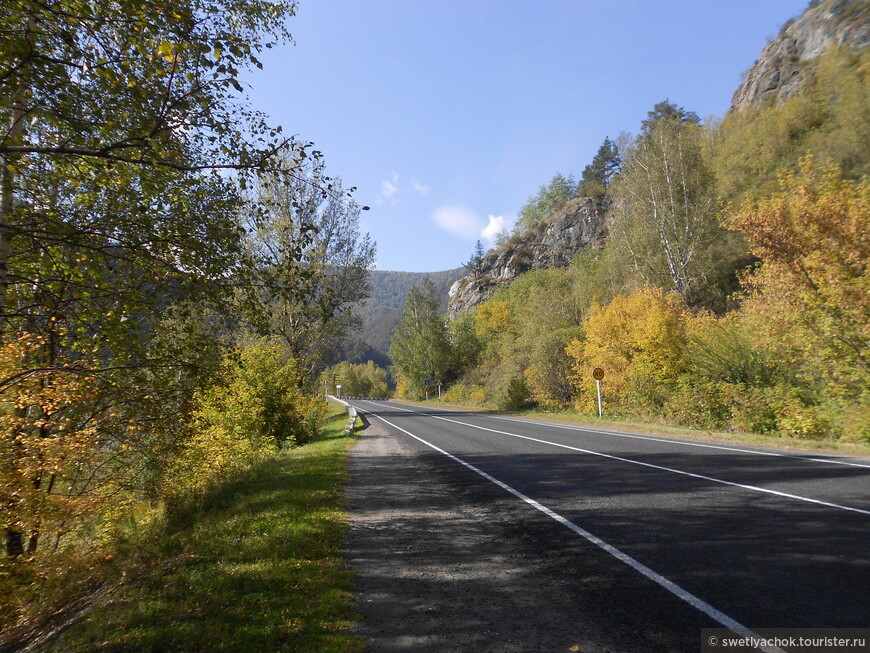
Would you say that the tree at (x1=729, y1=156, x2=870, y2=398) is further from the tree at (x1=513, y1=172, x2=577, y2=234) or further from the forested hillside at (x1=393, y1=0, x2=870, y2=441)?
the tree at (x1=513, y1=172, x2=577, y2=234)

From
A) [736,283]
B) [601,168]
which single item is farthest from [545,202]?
[736,283]

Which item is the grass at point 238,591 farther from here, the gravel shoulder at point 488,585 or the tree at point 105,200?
the tree at point 105,200

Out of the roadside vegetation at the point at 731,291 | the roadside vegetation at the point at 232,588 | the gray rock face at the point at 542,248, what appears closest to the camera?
the roadside vegetation at the point at 232,588

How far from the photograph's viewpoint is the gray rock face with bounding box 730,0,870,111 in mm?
43031

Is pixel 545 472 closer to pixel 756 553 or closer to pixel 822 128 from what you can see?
pixel 756 553

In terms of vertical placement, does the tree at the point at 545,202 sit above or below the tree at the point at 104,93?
above

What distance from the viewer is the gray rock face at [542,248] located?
7225 centimetres

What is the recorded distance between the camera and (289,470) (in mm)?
12125

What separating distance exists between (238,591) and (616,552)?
3.89 metres

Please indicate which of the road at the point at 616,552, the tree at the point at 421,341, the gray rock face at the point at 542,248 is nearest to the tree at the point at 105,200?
the road at the point at 616,552

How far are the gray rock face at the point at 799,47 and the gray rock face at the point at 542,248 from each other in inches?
860

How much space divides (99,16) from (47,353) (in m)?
5.04

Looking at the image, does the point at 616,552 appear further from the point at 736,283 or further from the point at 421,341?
the point at 421,341

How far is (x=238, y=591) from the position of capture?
15.4 ft
